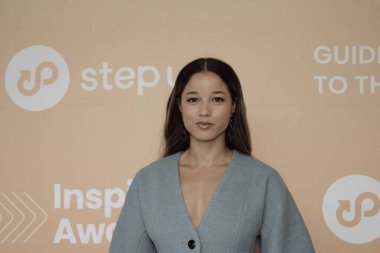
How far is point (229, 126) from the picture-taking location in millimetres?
1810

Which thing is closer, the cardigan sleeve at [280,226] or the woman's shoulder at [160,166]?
the cardigan sleeve at [280,226]

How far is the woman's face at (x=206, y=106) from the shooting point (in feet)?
5.55

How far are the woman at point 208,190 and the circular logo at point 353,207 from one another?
586 millimetres

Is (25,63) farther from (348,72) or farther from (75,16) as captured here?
(348,72)

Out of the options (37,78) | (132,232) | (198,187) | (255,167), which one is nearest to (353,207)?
(255,167)

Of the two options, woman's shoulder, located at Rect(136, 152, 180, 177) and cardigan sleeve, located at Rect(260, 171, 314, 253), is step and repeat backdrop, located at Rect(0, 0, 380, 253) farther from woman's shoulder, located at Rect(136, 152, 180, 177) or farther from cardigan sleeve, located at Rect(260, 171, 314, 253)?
cardigan sleeve, located at Rect(260, 171, 314, 253)

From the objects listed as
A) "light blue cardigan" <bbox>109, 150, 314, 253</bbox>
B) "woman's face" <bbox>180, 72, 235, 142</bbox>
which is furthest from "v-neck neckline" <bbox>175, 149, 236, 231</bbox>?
"woman's face" <bbox>180, 72, 235, 142</bbox>

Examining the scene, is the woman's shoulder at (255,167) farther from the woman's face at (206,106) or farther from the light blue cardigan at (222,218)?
the woman's face at (206,106)

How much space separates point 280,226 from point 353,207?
2.40 ft

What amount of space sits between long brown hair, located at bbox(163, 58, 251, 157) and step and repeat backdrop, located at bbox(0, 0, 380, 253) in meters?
0.40

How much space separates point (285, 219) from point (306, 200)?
63 cm

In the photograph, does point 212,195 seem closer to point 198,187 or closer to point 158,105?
point 198,187

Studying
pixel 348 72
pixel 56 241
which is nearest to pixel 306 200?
pixel 348 72

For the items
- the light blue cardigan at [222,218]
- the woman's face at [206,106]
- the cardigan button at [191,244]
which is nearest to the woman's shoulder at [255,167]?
the light blue cardigan at [222,218]
